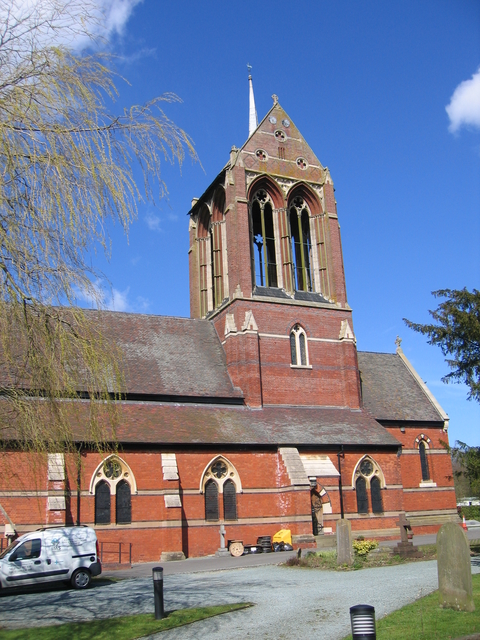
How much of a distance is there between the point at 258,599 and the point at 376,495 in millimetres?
17837

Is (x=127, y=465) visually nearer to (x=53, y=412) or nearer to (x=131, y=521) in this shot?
(x=131, y=521)

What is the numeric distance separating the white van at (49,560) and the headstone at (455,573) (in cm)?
974

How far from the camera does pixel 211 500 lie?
26.1 meters

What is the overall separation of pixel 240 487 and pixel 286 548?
309 centimetres

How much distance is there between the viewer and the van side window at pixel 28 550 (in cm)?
1661

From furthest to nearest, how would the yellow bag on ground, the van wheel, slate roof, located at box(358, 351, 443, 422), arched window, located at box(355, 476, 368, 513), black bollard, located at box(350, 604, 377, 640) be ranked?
1. slate roof, located at box(358, 351, 443, 422)
2. arched window, located at box(355, 476, 368, 513)
3. the yellow bag on ground
4. the van wheel
5. black bollard, located at box(350, 604, 377, 640)

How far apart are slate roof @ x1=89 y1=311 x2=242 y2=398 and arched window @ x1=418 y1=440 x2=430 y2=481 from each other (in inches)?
454

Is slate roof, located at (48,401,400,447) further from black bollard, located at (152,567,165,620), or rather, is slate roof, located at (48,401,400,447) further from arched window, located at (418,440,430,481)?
black bollard, located at (152,567,165,620)

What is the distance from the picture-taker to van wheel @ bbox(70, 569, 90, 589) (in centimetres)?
1678

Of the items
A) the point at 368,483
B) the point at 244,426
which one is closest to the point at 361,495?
the point at 368,483

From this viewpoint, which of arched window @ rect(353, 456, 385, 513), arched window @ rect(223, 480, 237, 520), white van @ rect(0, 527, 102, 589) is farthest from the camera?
arched window @ rect(353, 456, 385, 513)

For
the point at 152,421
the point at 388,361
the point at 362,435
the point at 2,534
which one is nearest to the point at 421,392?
the point at 388,361

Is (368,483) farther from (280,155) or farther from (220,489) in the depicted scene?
(280,155)

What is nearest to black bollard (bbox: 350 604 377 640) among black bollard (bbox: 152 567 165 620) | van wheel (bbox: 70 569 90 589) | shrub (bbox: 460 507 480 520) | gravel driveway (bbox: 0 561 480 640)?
gravel driveway (bbox: 0 561 480 640)
